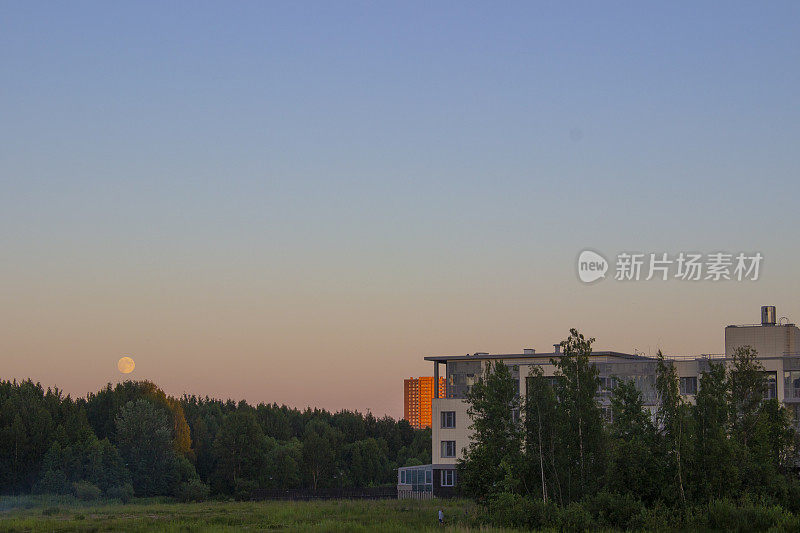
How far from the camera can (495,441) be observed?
51750 millimetres

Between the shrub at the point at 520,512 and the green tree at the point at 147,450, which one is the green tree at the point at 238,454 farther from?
the shrub at the point at 520,512

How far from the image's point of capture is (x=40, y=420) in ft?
393

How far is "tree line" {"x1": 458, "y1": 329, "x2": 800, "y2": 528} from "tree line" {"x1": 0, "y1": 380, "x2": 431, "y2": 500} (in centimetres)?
7035

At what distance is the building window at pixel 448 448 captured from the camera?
89625 millimetres

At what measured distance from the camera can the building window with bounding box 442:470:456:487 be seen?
88312 millimetres

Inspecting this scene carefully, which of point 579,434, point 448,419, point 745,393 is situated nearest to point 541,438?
point 579,434

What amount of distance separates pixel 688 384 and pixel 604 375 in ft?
24.0

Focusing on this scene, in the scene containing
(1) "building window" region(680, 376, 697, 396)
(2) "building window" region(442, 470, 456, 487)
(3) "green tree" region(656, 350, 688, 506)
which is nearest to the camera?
(3) "green tree" region(656, 350, 688, 506)

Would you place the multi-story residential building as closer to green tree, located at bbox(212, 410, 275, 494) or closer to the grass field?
the grass field

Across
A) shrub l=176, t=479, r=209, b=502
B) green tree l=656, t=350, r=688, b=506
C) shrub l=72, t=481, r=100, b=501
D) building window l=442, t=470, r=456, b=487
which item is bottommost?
shrub l=176, t=479, r=209, b=502

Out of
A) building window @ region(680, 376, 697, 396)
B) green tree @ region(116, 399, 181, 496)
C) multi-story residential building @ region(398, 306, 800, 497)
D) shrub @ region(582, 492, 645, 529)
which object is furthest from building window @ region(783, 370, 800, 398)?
green tree @ region(116, 399, 181, 496)

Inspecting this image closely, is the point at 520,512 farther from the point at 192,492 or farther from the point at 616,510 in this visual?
the point at 192,492

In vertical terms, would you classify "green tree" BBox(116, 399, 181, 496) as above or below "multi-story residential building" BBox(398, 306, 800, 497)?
below

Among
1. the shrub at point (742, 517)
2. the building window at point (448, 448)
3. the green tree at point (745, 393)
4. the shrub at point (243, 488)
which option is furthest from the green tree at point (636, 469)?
the shrub at point (243, 488)
